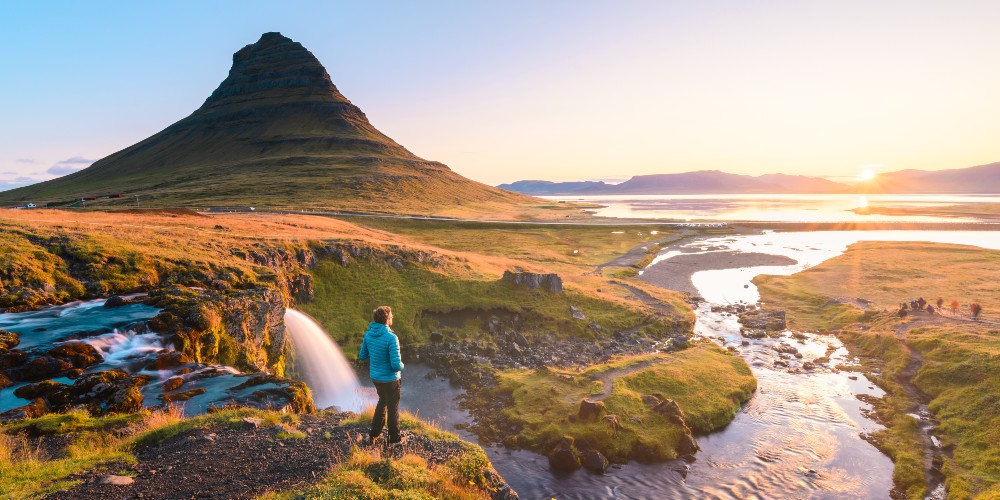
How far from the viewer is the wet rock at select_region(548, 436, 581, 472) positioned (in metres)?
25.9

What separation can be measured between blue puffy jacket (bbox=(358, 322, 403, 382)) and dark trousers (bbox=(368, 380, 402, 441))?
31 cm

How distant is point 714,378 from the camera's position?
1439 inches

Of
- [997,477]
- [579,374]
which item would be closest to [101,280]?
[579,374]

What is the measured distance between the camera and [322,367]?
35.2m

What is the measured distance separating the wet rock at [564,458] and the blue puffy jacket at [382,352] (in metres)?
15.2

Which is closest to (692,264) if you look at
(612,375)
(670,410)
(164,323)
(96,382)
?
(612,375)

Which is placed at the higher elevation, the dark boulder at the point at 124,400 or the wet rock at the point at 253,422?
the dark boulder at the point at 124,400

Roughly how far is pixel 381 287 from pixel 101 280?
24454mm

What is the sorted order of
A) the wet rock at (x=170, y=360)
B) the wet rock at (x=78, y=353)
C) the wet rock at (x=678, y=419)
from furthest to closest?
the wet rock at (x=678, y=419), the wet rock at (x=170, y=360), the wet rock at (x=78, y=353)

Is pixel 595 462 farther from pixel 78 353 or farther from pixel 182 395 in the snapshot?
pixel 78 353

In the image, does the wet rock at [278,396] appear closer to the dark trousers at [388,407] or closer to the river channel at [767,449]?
the dark trousers at [388,407]

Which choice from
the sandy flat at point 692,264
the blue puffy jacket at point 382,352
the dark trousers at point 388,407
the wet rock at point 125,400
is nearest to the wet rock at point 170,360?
the wet rock at point 125,400

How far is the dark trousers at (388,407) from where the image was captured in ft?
49.3

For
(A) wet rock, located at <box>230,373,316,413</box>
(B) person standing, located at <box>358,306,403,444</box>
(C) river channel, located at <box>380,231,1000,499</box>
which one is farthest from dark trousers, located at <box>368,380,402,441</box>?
(C) river channel, located at <box>380,231,1000,499</box>
